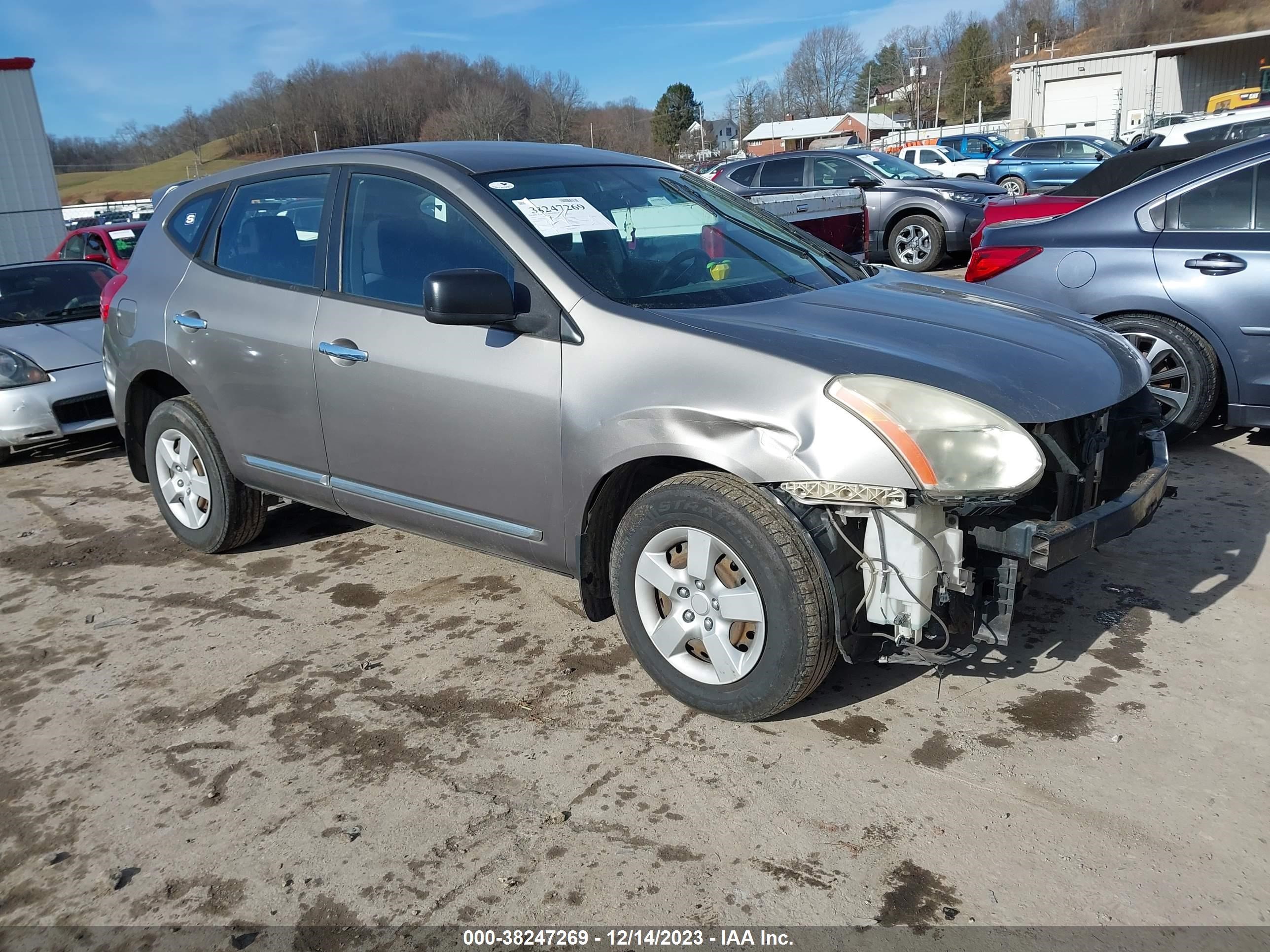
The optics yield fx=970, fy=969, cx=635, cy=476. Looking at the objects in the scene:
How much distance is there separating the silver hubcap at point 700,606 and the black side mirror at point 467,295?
0.90 metres

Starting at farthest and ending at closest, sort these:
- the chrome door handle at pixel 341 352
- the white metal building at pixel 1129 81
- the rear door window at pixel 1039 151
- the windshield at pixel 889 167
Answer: the white metal building at pixel 1129 81, the rear door window at pixel 1039 151, the windshield at pixel 889 167, the chrome door handle at pixel 341 352

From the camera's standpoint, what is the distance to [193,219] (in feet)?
14.8

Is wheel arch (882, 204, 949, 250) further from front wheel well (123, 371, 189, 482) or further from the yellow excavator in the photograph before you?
the yellow excavator

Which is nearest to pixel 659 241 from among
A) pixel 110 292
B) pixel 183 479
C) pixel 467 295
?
pixel 467 295

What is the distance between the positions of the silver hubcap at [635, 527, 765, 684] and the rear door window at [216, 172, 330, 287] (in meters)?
1.88

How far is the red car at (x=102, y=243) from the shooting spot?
13.5 meters

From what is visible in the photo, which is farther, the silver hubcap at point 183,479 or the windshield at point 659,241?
the silver hubcap at point 183,479

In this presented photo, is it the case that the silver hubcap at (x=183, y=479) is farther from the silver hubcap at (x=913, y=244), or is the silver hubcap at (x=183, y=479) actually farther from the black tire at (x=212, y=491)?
the silver hubcap at (x=913, y=244)

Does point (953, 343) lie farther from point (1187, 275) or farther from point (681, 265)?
point (1187, 275)

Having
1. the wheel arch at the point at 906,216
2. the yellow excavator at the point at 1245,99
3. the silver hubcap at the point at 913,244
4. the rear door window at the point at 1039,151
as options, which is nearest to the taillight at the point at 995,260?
the wheel arch at the point at 906,216

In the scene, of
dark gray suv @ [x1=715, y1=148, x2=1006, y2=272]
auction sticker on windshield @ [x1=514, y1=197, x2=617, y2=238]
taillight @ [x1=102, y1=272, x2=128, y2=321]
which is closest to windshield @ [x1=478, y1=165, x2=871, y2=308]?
auction sticker on windshield @ [x1=514, y1=197, x2=617, y2=238]

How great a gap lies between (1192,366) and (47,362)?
7203 mm

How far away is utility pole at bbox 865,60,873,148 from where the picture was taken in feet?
254

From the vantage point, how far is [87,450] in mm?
7367
